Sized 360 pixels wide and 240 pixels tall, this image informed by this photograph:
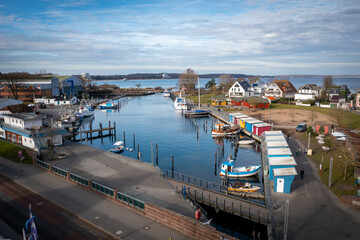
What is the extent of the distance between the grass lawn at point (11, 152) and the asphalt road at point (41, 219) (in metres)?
10.3

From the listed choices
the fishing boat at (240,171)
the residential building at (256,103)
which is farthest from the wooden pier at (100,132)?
the residential building at (256,103)

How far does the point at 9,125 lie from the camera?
46.1 metres

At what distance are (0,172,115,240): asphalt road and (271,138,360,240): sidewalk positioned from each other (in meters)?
14.3

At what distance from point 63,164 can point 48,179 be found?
4182 mm

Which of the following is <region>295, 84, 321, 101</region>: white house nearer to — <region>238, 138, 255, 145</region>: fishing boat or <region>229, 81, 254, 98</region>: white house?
<region>229, 81, 254, 98</region>: white house

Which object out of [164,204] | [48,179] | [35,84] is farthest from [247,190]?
[35,84]

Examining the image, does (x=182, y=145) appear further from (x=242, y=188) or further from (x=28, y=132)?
(x=28, y=132)

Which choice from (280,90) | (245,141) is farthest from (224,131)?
(280,90)

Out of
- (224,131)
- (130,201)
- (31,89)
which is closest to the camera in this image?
(130,201)

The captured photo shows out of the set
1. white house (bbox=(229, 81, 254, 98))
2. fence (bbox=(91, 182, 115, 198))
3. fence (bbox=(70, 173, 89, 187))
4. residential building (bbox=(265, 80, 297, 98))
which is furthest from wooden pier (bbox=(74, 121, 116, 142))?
residential building (bbox=(265, 80, 297, 98))

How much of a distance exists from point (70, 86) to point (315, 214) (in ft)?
468

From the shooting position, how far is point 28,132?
41.3 m

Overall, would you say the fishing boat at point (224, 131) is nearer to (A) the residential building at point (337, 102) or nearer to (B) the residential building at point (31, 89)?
(A) the residential building at point (337, 102)

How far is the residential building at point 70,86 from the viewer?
140375 mm
